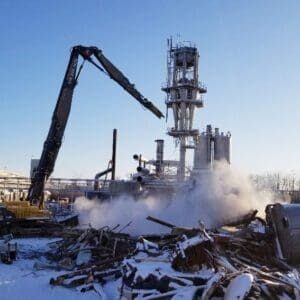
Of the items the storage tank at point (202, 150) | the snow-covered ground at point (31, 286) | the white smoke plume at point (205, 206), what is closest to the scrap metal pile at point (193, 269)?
the snow-covered ground at point (31, 286)

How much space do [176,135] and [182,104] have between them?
3.45m

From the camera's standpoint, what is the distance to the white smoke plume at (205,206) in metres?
21.3

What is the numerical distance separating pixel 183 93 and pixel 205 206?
3013cm

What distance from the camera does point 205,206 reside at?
22344 millimetres

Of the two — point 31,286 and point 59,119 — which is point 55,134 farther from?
point 31,286

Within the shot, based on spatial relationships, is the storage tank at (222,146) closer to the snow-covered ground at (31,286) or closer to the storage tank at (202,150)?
the storage tank at (202,150)

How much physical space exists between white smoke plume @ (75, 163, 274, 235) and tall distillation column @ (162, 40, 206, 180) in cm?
2482

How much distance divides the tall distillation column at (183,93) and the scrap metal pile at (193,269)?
35975 mm

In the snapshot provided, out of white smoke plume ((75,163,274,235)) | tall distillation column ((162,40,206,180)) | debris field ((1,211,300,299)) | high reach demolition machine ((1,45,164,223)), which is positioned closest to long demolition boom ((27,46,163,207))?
high reach demolition machine ((1,45,164,223))

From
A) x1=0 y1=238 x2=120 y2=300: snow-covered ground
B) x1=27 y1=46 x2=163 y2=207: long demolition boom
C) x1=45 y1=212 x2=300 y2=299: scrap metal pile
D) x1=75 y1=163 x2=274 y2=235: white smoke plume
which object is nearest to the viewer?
x1=45 y1=212 x2=300 y2=299: scrap metal pile

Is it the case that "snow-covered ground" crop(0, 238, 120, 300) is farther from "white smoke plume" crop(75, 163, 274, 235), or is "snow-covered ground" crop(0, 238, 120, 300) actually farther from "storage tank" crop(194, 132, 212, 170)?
"storage tank" crop(194, 132, 212, 170)

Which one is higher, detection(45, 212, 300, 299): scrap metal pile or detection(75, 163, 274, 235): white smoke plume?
detection(75, 163, 274, 235): white smoke plume

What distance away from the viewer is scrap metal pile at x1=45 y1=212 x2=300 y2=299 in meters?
9.27

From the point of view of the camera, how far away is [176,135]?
5147 centimetres
